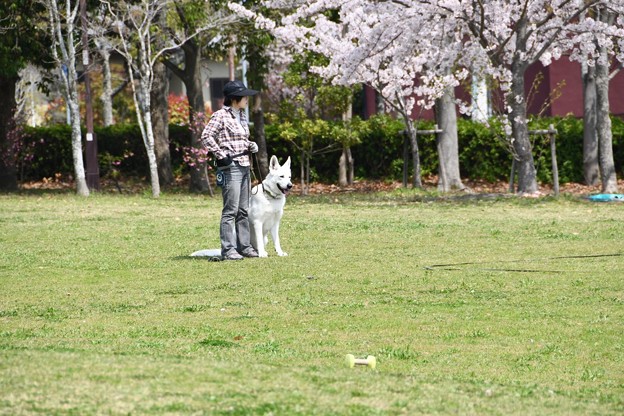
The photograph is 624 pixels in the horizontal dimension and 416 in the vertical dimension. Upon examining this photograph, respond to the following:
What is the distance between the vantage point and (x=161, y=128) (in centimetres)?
3275

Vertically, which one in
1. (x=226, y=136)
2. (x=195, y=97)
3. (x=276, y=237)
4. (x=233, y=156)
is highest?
(x=195, y=97)

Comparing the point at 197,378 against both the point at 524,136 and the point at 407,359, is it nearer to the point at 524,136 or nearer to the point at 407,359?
the point at 407,359

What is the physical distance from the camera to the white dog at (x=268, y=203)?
549 inches

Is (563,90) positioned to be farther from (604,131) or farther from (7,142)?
(7,142)

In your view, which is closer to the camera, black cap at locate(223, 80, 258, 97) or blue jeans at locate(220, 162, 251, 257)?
black cap at locate(223, 80, 258, 97)

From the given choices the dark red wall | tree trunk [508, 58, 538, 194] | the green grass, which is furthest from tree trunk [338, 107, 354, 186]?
the green grass

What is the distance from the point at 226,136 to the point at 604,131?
13.4 m

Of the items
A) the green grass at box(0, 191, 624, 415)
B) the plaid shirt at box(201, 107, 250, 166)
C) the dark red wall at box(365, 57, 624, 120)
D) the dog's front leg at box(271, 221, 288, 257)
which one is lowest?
the green grass at box(0, 191, 624, 415)

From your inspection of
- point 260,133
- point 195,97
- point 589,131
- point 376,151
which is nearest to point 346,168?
point 376,151

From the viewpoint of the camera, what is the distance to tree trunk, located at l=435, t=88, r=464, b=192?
28.3 m

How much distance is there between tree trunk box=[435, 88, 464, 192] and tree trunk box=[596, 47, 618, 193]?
13.3 feet

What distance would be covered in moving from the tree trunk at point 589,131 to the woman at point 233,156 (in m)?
16.0

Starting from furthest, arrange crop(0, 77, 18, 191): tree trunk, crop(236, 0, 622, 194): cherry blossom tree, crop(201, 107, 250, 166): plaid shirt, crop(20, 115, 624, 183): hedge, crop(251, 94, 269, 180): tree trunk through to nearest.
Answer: crop(0, 77, 18, 191): tree trunk → crop(251, 94, 269, 180): tree trunk → crop(20, 115, 624, 183): hedge → crop(236, 0, 622, 194): cherry blossom tree → crop(201, 107, 250, 166): plaid shirt

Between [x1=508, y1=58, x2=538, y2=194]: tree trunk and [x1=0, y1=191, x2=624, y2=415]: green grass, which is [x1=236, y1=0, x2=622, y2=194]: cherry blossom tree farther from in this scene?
[x1=0, y1=191, x2=624, y2=415]: green grass
